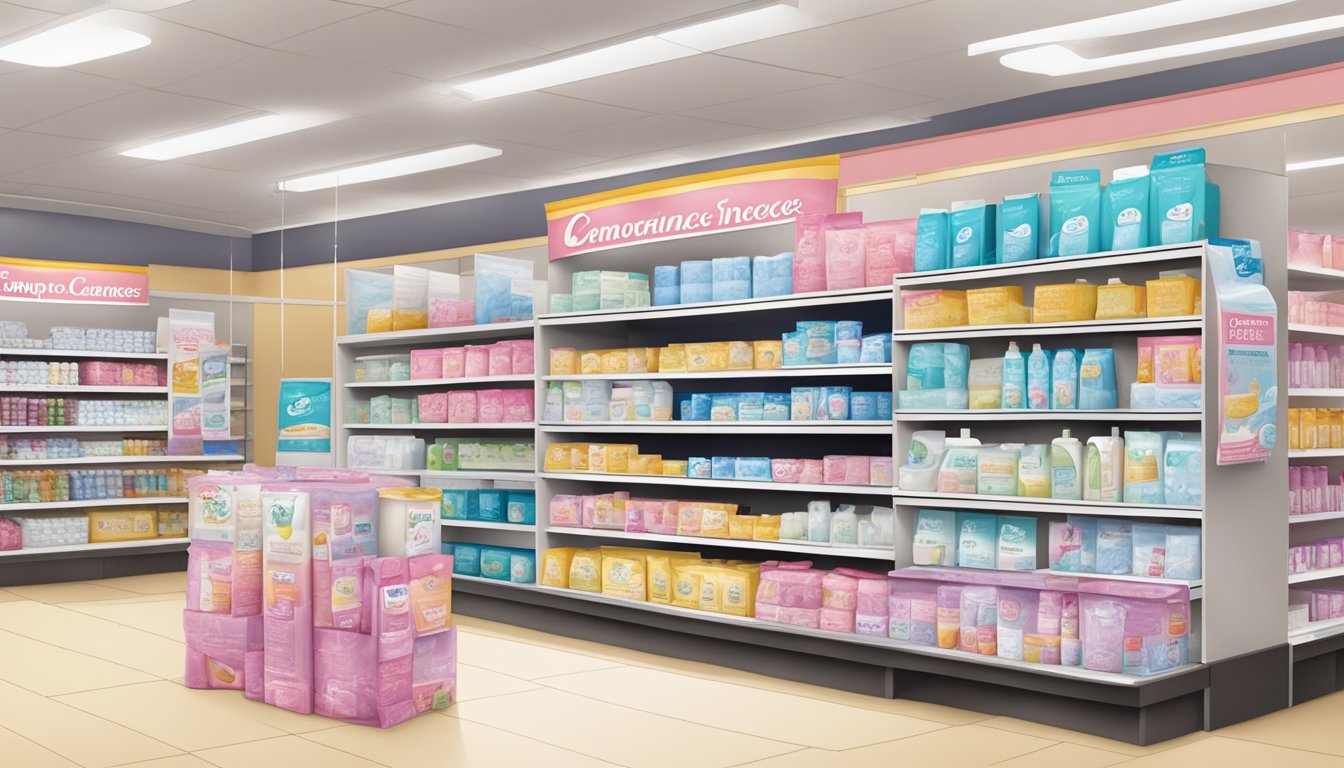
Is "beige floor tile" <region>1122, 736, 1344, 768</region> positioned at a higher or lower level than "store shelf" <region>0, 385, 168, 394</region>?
lower

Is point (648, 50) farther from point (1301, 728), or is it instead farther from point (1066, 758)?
point (1301, 728)

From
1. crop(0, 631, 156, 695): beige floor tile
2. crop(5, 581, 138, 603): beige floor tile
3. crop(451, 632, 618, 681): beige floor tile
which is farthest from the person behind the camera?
crop(5, 581, 138, 603): beige floor tile

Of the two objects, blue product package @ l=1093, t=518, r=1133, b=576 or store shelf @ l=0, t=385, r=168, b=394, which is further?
store shelf @ l=0, t=385, r=168, b=394

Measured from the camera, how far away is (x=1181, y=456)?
4926 millimetres

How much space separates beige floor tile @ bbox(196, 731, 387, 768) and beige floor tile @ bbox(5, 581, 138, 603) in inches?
191

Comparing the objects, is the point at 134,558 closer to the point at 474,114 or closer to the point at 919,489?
the point at 474,114

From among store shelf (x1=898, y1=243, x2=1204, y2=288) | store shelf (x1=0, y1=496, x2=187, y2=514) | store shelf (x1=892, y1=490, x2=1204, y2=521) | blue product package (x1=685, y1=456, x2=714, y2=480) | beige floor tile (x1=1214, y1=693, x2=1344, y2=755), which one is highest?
store shelf (x1=898, y1=243, x2=1204, y2=288)

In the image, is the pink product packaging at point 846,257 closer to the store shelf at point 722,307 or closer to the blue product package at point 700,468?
the store shelf at point 722,307

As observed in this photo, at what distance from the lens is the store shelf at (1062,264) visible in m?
4.94

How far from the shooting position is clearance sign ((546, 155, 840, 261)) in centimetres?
650

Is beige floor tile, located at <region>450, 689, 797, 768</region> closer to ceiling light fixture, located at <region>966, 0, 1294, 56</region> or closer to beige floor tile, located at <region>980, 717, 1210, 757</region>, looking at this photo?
beige floor tile, located at <region>980, 717, 1210, 757</region>

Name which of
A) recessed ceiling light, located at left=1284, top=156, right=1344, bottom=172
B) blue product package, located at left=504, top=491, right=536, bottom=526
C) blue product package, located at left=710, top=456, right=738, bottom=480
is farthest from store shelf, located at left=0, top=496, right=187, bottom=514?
recessed ceiling light, located at left=1284, top=156, right=1344, bottom=172

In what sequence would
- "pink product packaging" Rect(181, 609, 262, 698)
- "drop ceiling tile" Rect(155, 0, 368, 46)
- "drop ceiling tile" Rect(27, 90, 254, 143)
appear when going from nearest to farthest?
"pink product packaging" Rect(181, 609, 262, 698) → "drop ceiling tile" Rect(155, 0, 368, 46) → "drop ceiling tile" Rect(27, 90, 254, 143)

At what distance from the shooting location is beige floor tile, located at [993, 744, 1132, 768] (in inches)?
177
